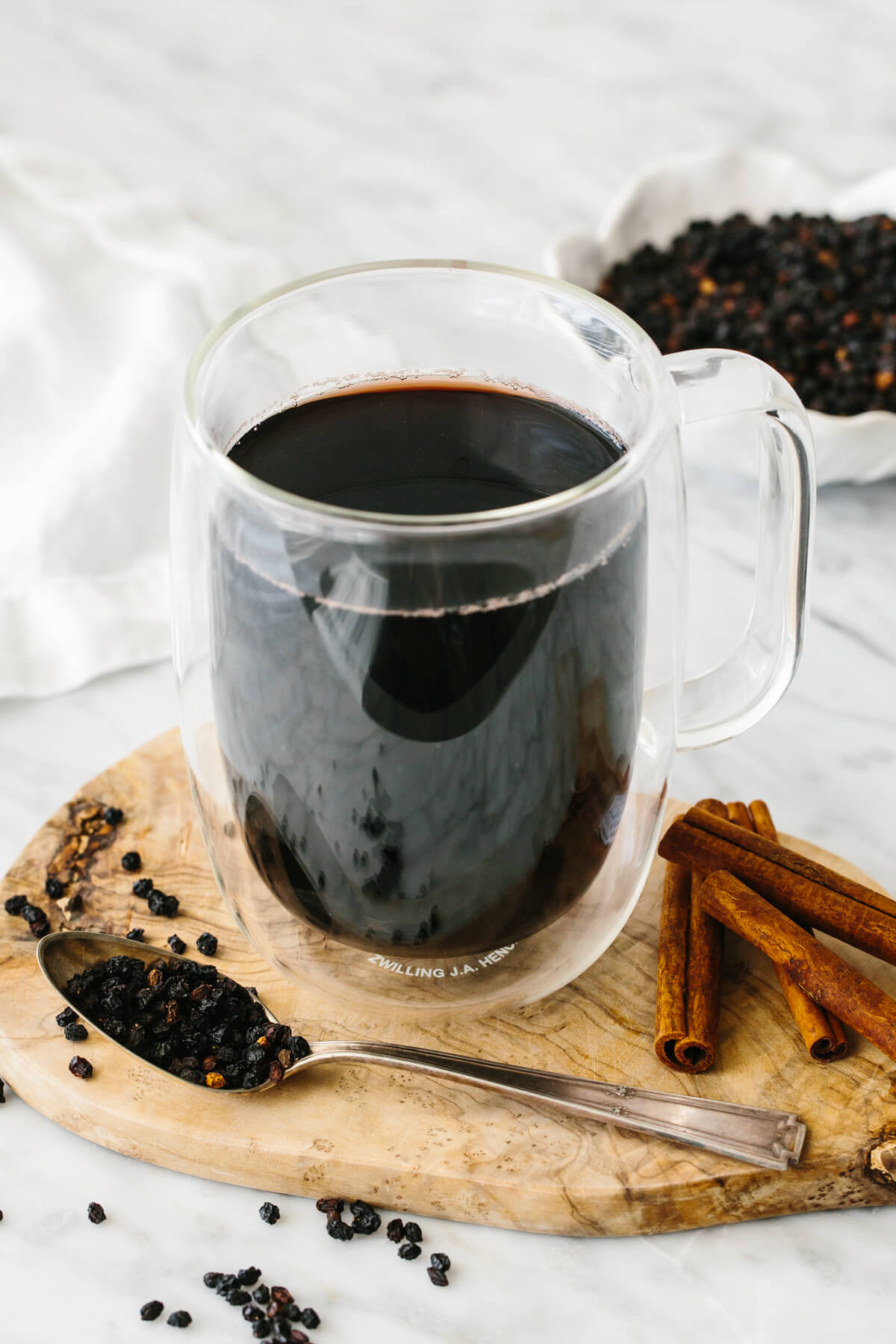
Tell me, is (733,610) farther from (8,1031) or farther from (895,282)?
(8,1031)

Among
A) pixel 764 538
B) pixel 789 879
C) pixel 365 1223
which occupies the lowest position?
pixel 365 1223

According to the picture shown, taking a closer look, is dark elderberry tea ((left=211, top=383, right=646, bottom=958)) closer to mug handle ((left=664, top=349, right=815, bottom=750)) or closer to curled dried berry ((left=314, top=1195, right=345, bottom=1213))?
mug handle ((left=664, top=349, right=815, bottom=750))

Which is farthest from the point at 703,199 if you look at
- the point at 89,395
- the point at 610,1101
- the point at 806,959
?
the point at 610,1101

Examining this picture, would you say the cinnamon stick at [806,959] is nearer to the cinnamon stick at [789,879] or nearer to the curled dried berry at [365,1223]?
the cinnamon stick at [789,879]

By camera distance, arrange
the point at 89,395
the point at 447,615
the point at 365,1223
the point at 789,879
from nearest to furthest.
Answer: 1. the point at 447,615
2. the point at 365,1223
3. the point at 789,879
4. the point at 89,395

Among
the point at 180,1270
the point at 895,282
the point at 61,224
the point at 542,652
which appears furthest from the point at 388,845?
the point at 61,224

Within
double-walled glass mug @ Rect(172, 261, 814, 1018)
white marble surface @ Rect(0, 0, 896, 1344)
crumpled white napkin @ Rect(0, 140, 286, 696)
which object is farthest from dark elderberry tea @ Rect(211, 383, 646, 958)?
crumpled white napkin @ Rect(0, 140, 286, 696)

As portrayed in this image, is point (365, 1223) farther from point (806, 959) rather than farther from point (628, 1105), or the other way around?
point (806, 959)

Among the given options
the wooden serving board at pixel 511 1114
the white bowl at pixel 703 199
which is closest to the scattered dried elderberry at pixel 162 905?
the wooden serving board at pixel 511 1114
